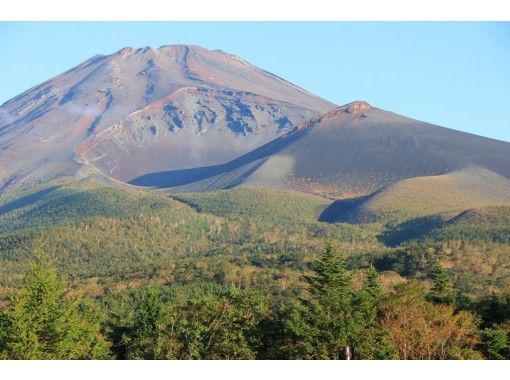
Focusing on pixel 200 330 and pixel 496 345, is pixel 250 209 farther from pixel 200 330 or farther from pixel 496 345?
pixel 496 345

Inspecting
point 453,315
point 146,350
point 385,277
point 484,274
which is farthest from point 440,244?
point 146,350

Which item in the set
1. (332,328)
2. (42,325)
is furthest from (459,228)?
(42,325)

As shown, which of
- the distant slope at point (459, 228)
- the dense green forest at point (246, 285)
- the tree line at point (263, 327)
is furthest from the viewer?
the distant slope at point (459, 228)

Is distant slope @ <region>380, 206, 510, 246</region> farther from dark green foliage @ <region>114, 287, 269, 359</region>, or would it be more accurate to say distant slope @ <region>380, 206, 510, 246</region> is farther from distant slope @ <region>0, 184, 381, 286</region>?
dark green foliage @ <region>114, 287, 269, 359</region>

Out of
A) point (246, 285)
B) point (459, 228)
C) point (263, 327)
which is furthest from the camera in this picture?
point (459, 228)

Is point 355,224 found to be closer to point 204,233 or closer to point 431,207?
point 431,207

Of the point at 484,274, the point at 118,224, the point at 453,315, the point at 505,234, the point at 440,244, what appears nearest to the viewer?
the point at 453,315

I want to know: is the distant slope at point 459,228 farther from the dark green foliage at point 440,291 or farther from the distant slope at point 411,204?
the dark green foliage at point 440,291

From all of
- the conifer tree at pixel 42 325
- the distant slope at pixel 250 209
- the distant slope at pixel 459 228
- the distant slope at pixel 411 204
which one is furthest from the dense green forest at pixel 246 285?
the distant slope at pixel 411 204
